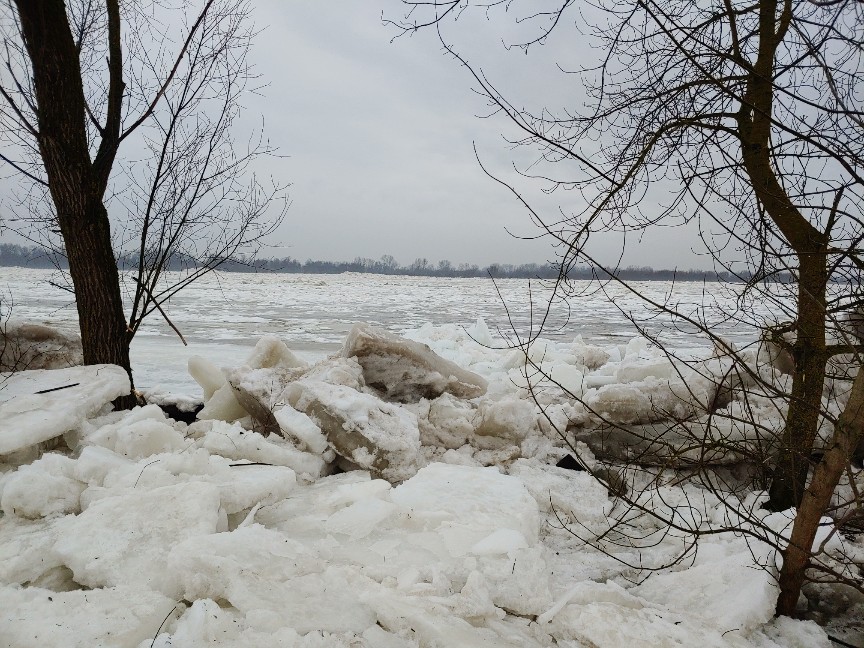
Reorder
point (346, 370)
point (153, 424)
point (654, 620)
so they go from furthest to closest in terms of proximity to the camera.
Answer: point (346, 370) → point (153, 424) → point (654, 620)

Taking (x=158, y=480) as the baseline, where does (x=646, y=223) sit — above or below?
above

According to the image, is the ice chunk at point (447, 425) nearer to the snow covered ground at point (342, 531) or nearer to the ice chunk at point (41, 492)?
the snow covered ground at point (342, 531)

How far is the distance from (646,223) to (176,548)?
2676 mm

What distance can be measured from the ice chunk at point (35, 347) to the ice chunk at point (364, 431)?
8.70ft

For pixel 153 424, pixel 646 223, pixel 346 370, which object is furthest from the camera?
pixel 346 370

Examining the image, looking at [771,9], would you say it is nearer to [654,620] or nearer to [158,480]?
[654,620]

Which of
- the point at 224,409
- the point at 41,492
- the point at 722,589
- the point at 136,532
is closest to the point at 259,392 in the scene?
the point at 224,409

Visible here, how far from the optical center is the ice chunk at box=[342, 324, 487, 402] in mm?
4383

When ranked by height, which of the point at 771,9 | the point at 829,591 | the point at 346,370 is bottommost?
the point at 829,591

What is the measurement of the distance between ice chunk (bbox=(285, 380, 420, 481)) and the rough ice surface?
0.04 feet

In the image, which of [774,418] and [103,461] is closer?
[103,461]

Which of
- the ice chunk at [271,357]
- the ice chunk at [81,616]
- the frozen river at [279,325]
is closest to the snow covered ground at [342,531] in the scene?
the ice chunk at [81,616]

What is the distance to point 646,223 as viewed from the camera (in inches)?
111

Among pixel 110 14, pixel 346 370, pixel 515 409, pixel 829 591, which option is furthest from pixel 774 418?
pixel 110 14
